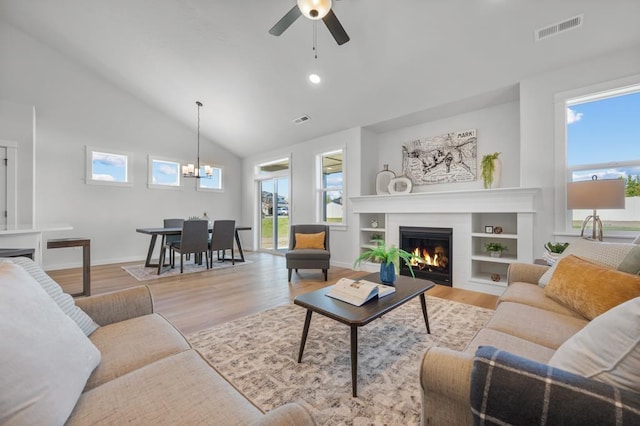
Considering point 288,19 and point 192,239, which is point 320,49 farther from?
point 192,239

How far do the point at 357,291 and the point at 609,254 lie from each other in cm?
162

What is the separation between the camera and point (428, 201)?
13.0ft

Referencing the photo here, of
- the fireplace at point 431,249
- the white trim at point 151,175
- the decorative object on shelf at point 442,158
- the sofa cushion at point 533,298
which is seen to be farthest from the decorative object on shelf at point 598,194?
the white trim at point 151,175

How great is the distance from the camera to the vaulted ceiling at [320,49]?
2.72 metres

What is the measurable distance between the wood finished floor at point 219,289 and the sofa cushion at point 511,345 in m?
1.87

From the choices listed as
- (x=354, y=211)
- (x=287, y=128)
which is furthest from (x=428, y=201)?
(x=287, y=128)

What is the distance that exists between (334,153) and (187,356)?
4738mm

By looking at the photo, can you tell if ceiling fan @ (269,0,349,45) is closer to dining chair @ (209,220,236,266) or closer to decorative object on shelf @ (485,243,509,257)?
decorative object on shelf @ (485,243,509,257)

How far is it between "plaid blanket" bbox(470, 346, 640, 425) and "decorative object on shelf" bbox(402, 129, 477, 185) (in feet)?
12.5

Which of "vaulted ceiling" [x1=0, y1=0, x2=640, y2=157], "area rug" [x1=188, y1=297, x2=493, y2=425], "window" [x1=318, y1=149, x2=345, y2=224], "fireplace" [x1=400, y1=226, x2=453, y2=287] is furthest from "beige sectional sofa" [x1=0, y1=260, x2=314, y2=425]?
"window" [x1=318, y1=149, x2=345, y2=224]

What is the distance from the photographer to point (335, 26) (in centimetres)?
252

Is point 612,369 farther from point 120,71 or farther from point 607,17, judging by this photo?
point 120,71

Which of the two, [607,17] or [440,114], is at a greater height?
[607,17]

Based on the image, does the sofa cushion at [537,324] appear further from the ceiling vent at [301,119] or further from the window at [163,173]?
the window at [163,173]
